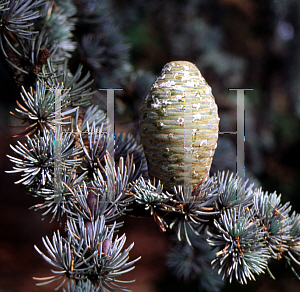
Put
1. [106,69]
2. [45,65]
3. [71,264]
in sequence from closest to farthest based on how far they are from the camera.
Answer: [71,264], [45,65], [106,69]

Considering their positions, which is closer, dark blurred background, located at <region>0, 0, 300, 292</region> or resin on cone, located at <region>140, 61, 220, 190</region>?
resin on cone, located at <region>140, 61, 220, 190</region>

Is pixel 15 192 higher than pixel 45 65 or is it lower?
lower

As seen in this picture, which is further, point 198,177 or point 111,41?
point 111,41

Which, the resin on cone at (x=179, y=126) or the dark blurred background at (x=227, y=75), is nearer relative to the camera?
the resin on cone at (x=179, y=126)

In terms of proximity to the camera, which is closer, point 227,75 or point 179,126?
point 179,126

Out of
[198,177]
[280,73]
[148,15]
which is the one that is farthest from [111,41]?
[280,73]

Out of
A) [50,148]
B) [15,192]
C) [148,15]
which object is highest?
[148,15]

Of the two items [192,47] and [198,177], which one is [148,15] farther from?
[198,177]

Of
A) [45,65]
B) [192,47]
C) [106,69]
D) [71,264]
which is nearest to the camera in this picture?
[71,264]
